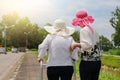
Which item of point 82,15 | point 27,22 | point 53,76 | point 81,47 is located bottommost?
point 53,76

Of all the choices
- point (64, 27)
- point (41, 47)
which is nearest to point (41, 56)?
point (41, 47)

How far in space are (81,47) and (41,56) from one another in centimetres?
80

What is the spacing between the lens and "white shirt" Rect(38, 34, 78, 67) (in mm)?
7867

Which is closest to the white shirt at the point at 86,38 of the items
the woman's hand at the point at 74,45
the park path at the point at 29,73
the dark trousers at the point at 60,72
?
the woman's hand at the point at 74,45

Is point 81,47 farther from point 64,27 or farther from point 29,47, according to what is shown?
point 29,47

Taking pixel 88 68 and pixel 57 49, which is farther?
pixel 57 49

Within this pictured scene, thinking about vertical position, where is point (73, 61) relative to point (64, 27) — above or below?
below

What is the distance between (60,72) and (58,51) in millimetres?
394

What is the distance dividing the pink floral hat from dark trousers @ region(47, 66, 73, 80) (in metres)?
0.85

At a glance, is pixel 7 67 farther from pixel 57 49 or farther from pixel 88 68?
pixel 88 68

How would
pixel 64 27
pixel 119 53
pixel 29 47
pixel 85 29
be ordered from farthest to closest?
pixel 29 47
pixel 119 53
pixel 64 27
pixel 85 29

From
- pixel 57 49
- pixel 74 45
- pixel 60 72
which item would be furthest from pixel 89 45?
pixel 60 72

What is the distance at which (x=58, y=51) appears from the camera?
7.91 metres

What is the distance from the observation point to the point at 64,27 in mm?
8086
